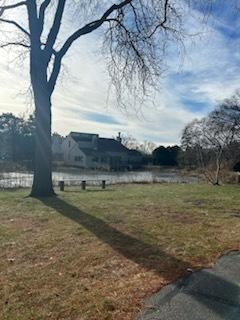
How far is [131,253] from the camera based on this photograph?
5047 millimetres

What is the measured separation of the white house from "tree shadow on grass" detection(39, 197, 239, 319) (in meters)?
47.2

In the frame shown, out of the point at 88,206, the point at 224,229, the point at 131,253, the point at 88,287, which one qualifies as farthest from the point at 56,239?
the point at 88,206

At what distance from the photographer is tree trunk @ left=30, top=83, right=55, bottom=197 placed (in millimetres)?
12117

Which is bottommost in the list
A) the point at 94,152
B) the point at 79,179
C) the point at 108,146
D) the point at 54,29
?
the point at 79,179

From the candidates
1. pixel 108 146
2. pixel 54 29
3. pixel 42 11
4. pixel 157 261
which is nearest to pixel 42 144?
pixel 54 29

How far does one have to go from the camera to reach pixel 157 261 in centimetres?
468

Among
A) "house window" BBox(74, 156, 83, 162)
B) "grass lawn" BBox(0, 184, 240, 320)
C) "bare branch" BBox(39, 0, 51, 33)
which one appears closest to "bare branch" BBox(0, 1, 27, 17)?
"bare branch" BBox(39, 0, 51, 33)

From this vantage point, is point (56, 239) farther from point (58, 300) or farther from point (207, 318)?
point (207, 318)

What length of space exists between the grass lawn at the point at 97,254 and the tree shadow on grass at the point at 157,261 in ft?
0.04

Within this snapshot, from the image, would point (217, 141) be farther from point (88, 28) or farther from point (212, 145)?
point (88, 28)

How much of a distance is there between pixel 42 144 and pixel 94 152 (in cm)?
4407

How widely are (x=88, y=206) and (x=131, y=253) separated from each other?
15.1 feet

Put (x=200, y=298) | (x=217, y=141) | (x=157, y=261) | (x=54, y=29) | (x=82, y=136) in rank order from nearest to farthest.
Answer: (x=200, y=298) < (x=157, y=261) < (x=54, y=29) < (x=217, y=141) < (x=82, y=136)

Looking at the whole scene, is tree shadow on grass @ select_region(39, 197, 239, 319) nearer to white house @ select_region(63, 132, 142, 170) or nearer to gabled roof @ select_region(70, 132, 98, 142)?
white house @ select_region(63, 132, 142, 170)
